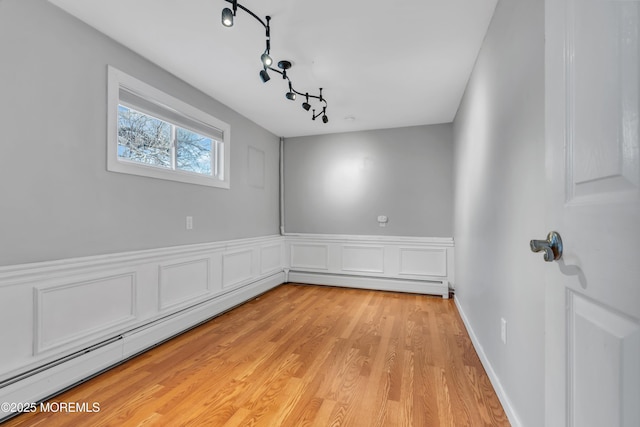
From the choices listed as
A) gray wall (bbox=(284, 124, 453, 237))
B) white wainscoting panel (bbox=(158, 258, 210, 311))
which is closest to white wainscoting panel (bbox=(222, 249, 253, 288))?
white wainscoting panel (bbox=(158, 258, 210, 311))

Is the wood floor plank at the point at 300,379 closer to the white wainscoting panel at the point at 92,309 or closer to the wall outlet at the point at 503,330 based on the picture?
the white wainscoting panel at the point at 92,309

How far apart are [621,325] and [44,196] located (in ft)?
8.44

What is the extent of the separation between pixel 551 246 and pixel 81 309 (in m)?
2.54

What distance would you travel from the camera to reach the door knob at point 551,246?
0.69m

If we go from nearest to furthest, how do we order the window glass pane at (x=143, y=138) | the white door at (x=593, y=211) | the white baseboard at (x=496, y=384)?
the white door at (x=593, y=211) → the white baseboard at (x=496, y=384) → the window glass pane at (x=143, y=138)

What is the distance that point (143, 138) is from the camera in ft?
7.97

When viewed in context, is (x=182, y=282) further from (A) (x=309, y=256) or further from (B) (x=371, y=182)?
(B) (x=371, y=182)

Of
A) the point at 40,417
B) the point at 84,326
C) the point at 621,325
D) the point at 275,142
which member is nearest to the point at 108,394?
the point at 40,417

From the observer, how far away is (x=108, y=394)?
1.74 m

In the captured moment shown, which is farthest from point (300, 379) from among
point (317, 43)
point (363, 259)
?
point (363, 259)

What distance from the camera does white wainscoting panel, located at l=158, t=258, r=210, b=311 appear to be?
8.16 feet

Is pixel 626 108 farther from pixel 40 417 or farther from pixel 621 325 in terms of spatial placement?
pixel 40 417

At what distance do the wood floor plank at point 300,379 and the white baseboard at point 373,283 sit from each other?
0.96 metres

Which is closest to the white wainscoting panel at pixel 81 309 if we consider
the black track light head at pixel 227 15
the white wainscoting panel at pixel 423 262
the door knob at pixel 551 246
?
the black track light head at pixel 227 15
